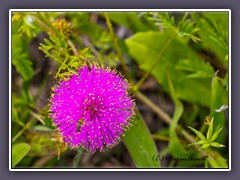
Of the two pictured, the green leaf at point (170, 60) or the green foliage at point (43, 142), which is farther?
the green leaf at point (170, 60)

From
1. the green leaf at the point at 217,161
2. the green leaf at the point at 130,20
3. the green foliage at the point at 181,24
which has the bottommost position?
the green leaf at the point at 217,161

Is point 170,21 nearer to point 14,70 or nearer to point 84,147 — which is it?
point 84,147

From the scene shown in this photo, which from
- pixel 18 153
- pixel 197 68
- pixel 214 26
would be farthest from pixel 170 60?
pixel 18 153

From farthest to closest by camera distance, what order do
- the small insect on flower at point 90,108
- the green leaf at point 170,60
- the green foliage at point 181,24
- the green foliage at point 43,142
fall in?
the green leaf at point 170,60 < the green foliage at point 43,142 < the green foliage at point 181,24 < the small insect on flower at point 90,108

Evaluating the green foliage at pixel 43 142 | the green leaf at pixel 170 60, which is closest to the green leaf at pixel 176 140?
the green leaf at pixel 170 60

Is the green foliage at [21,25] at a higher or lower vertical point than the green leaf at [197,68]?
higher

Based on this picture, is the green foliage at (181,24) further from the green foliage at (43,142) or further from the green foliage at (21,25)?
the green foliage at (43,142)
